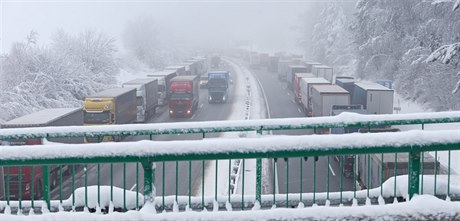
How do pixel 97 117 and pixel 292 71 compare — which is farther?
pixel 292 71

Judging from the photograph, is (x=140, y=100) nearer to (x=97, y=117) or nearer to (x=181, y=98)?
(x=181, y=98)

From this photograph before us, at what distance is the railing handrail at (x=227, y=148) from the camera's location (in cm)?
493

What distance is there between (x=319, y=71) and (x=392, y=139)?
61.3m

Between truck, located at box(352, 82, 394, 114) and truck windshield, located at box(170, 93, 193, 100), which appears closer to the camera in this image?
truck, located at box(352, 82, 394, 114)

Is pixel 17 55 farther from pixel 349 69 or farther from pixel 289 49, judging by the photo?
pixel 289 49

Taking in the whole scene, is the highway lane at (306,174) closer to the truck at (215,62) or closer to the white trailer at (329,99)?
the white trailer at (329,99)

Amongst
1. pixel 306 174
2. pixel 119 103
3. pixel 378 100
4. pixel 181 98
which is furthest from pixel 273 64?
pixel 306 174

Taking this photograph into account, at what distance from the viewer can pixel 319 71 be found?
6538 centimetres

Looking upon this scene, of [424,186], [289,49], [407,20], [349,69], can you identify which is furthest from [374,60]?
[289,49]

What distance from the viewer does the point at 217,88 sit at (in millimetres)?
56969

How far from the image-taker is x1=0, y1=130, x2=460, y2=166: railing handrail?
4.93m

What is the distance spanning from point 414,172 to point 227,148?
1.96 meters

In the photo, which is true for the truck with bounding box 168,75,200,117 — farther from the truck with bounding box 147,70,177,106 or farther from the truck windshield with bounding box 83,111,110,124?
the truck windshield with bounding box 83,111,110,124

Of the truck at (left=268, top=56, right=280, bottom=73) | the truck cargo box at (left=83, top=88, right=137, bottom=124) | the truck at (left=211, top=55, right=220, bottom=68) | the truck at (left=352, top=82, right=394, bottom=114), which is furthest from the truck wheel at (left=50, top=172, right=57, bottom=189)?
the truck at (left=211, top=55, right=220, bottom=68)
